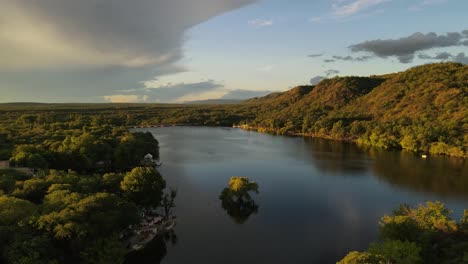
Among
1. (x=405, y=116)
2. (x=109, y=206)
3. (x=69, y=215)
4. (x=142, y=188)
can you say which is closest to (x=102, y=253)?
(x=69, y=215)

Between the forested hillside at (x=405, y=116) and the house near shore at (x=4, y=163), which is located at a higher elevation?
the forested hillside at (x=405, y=116)

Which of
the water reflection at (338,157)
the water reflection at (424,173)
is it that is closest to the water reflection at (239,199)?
the water reflection at (424,173)

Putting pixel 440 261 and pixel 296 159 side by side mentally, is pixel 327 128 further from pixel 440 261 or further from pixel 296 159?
pixel 440 261

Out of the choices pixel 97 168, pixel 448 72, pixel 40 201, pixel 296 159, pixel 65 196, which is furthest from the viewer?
pixel 448 72

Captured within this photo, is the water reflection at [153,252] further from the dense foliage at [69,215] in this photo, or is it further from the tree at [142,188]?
the tree at [142,188]

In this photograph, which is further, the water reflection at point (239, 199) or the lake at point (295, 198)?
the water reflection at point (239, 199)

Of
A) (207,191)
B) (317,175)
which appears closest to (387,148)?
(317,175)
